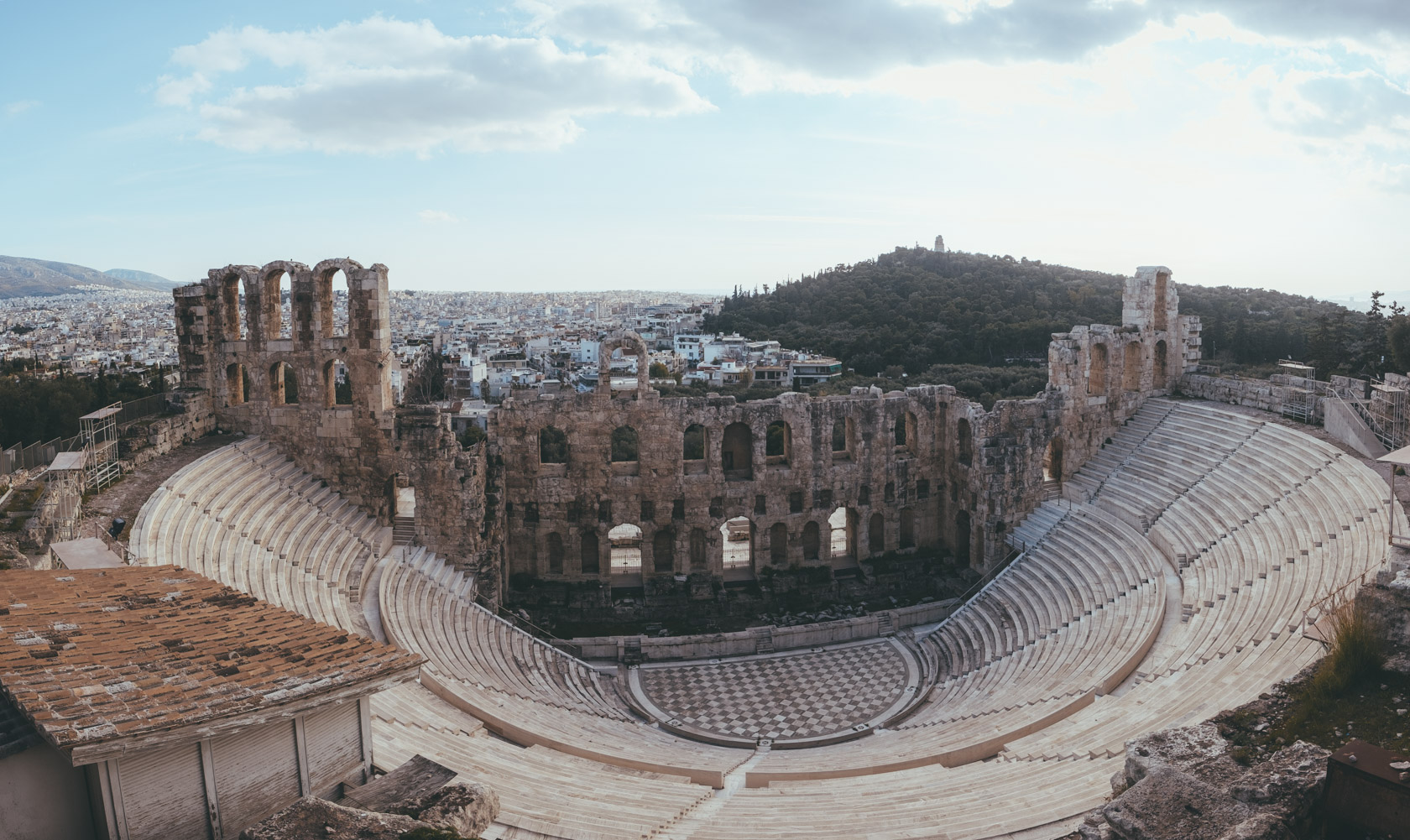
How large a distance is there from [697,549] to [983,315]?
4082 centimetres

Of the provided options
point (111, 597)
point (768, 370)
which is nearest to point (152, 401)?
point (111, 597)

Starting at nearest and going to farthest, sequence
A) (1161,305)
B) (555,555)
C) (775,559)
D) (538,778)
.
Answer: (538,778)
(555,555)
(775,559)
(1161,305)

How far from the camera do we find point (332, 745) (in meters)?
11.9

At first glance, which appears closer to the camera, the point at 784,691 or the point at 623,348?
the point at 784,691

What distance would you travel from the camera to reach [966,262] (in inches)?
3686

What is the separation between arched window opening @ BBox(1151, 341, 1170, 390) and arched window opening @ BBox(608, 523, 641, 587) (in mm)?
19735

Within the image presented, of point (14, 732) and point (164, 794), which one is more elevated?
point (14, 732)

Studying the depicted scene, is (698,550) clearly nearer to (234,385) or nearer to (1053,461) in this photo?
(1053,461)

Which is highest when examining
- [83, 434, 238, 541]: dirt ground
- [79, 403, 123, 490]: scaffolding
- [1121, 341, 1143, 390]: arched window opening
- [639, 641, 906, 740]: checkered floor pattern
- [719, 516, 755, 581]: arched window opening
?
[1121, 341, 1143, 390]: arched window opening

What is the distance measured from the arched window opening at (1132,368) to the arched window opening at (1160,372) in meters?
0.69

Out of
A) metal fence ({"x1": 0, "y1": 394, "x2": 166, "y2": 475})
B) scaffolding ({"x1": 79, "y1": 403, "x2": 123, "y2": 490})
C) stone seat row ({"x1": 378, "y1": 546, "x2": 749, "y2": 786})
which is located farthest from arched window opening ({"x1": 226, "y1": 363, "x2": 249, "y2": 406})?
stone seat row ({"x1": 378, "y1": 546, "x2": 749, "y2": 786})

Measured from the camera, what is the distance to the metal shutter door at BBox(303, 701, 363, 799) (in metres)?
11.6

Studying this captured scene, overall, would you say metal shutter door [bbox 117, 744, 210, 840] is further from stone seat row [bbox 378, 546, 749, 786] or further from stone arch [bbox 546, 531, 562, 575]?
stone arch [bbox 546, 531, 562, 575]

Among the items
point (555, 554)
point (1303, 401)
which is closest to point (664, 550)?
point (555, 554)
